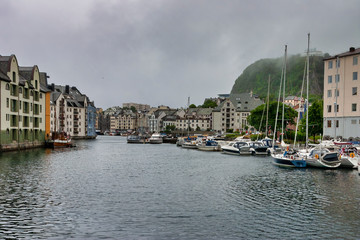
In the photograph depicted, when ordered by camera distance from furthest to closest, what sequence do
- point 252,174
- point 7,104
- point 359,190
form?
point 7,104
point 252,174
point 359,190

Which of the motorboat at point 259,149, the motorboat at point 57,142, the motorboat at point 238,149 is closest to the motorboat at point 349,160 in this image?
the motorboat at point 259,149

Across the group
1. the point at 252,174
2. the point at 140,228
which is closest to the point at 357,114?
the point at 252,174

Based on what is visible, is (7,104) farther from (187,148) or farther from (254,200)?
(254,200)

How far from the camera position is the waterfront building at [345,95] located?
260 feet

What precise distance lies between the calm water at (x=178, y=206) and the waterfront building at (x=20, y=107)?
36.2m

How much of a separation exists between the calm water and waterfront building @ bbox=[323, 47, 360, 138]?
3839 cm

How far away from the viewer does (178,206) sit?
91.0 feet

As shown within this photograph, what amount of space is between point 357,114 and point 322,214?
60904mm

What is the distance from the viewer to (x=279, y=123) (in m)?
116

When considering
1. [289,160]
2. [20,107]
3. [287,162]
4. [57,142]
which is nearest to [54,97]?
[57,142]

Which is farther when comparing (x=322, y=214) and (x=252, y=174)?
(x=252, y=174)

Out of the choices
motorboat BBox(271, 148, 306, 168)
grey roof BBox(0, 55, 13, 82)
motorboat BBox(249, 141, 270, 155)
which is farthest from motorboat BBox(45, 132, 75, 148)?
motorboat BBox(271, 148, 306, 168)

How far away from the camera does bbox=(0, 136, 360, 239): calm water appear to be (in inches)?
834

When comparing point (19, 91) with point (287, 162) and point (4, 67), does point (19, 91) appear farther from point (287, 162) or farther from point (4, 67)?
point (287, 162)
